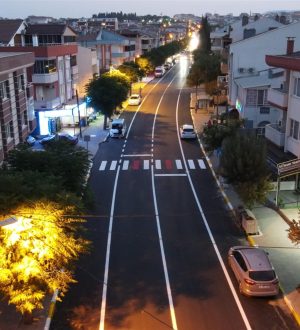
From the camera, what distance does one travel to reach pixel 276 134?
3366 cm

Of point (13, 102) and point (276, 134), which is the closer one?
point (276, 134)

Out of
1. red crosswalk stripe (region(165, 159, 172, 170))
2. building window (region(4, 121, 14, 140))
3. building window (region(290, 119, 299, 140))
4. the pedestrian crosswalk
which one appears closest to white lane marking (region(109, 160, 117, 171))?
the pedestrian crosswalk

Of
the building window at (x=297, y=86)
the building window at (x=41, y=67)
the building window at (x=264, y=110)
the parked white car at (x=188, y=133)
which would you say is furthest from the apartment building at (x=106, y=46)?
the building window at (x=297, y=86)

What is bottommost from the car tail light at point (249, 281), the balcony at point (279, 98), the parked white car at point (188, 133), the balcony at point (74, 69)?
the parked white car at point (188, 133)

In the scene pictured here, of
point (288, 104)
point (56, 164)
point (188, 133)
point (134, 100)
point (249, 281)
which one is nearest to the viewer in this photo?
point (249, 281)

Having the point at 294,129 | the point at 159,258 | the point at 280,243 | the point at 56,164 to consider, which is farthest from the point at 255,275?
the point at 294,129

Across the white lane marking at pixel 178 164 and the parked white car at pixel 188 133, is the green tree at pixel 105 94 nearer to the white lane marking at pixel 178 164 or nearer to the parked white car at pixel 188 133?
the parked white car at pixel 188 133

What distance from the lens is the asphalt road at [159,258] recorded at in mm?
17625

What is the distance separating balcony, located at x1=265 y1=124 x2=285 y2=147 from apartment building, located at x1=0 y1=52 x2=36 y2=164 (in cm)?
1922

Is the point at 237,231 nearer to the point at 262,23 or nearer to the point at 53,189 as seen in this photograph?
the point at 53,189

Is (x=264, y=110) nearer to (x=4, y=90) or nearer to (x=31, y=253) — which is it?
(x=4, y=90)

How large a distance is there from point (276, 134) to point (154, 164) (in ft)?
37.8

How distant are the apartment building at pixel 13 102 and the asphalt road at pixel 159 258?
6.96 m

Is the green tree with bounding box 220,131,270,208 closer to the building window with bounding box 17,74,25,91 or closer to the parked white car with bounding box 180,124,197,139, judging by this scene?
the building window with bounding box 17,74,25,91
